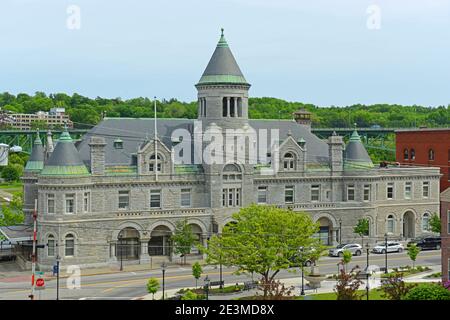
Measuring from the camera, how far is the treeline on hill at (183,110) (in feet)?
489

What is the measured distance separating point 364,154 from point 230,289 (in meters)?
25.8

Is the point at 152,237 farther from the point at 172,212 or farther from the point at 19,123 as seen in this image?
the point at 19,123

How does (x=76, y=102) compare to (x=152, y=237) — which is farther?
(x=76, y=102)

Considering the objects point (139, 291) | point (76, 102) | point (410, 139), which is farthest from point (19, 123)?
point (139, 291)

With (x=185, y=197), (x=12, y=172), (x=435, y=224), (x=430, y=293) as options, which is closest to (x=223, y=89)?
(x=185, y=197)

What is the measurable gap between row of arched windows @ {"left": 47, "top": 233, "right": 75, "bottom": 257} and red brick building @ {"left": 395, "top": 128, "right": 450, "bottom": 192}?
42.0 metres

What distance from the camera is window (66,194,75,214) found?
184 ft

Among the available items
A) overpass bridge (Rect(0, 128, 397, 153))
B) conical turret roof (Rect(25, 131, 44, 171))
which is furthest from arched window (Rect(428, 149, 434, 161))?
conical turret roof (Rect(25, 131, 44, 171))

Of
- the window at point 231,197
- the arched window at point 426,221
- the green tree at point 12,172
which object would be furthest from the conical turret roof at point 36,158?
the green tree at point 12,172

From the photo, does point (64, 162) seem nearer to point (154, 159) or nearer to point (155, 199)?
point (154, 159)

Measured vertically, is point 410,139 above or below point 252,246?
above

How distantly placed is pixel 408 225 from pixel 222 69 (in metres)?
23.9

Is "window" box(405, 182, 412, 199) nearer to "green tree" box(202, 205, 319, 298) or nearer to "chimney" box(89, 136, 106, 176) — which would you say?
"green tree" box(202, 205, 319, 298)
